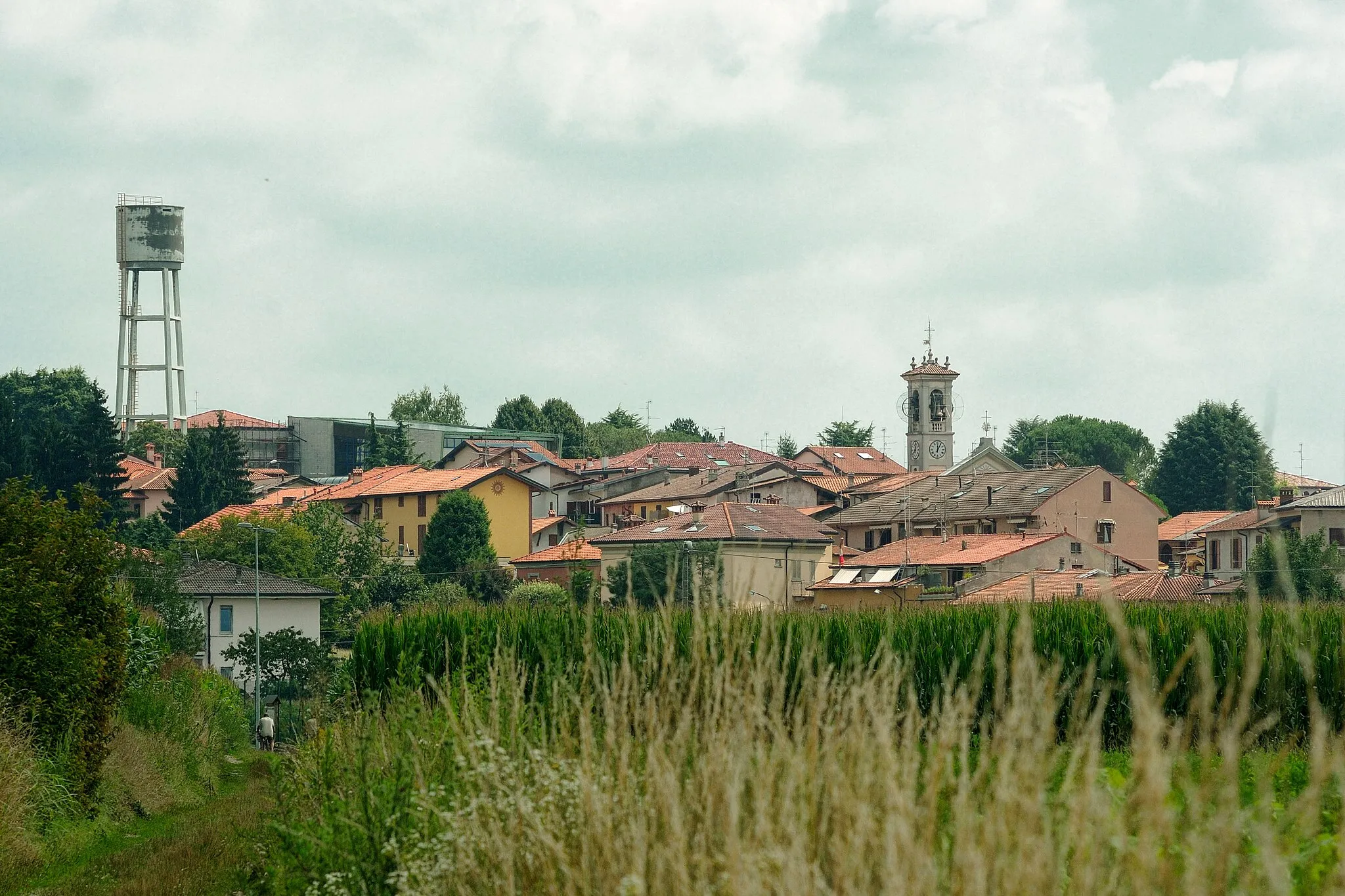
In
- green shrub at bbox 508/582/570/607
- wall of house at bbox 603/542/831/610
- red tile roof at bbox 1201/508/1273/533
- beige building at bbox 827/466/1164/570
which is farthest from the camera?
beige building at bbox 827/466/1164/570

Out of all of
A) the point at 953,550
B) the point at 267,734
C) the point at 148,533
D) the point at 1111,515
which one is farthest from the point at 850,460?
the point at 267,734

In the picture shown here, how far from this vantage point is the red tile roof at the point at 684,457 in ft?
359

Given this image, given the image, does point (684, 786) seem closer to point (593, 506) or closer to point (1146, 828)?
point (1146, 828)

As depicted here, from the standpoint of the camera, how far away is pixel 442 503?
76375 millimetres

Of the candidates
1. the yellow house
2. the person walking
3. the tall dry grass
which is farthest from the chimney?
the tall dry grass

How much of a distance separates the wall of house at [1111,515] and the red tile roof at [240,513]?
35.2 m

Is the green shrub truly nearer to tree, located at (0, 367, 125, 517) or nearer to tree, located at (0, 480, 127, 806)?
tree, located at (0, 367, 125, 517)

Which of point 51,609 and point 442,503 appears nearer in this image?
point 51,609

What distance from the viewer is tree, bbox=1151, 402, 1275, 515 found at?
86625mm

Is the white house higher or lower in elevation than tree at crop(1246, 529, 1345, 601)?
lower

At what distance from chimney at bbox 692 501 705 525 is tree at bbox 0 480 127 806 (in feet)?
74.1

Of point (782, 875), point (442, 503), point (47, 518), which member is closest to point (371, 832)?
point (782, 875)

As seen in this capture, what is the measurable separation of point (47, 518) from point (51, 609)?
1.46 meters

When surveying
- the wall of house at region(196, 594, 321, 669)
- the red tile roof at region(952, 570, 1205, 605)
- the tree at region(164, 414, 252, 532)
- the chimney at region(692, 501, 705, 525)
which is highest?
the tree at region(164, 414, 252, 532)
